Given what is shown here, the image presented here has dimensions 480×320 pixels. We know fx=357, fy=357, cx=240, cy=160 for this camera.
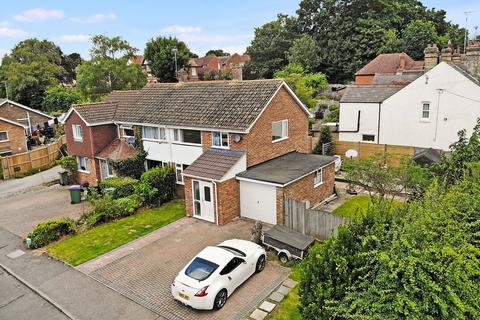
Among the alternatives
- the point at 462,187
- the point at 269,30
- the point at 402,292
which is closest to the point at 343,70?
the point at 269,30

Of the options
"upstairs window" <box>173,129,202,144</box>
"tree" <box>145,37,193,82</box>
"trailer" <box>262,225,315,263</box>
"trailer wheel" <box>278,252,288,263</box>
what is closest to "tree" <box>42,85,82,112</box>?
"tree" <box>145,37,193,82</box>

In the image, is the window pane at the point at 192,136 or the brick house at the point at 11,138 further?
the brick house at the point at 11,138

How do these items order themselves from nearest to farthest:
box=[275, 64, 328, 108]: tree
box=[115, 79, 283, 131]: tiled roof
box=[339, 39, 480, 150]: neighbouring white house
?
box=[115, 79, 283, 131]: tiled roof, box=[339, 39, 480, 150]: neighbouring white house, box=[275, 64, 328, 108]: tree

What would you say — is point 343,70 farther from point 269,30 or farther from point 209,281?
point 209,281

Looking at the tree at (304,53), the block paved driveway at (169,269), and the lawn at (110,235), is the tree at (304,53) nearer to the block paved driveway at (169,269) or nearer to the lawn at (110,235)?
the lawn at (110,235)

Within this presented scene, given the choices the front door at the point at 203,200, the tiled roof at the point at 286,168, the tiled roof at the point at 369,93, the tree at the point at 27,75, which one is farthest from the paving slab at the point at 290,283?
the tree at the point at 27,75

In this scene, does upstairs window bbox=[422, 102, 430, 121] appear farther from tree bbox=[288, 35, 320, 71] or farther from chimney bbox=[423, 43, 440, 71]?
tree bbox=[288, 35, 320, 71]
